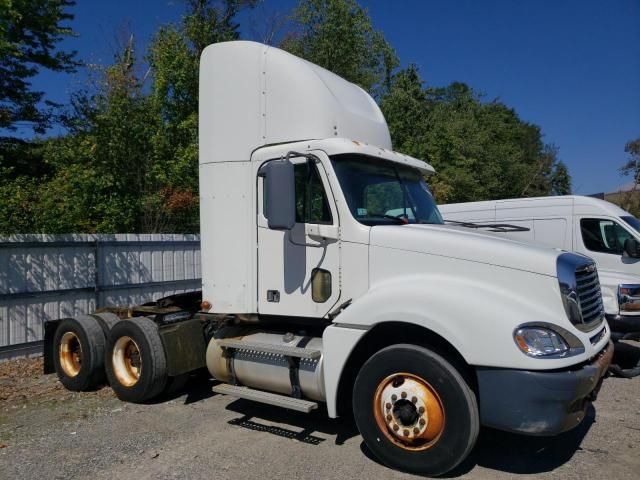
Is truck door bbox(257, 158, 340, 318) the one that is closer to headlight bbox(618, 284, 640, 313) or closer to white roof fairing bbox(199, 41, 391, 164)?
white roof fairing bbox(199, 41, 391, 164)

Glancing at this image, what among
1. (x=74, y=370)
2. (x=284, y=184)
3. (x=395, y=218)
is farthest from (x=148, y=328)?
(x=395, y=218)

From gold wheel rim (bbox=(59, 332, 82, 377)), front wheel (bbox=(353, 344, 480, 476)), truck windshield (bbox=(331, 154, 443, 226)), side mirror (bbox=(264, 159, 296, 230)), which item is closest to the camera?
front wheel (bbox=(353, 344, 480, 476))

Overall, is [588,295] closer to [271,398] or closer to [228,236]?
[271,398]

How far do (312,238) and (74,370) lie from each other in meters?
4.04

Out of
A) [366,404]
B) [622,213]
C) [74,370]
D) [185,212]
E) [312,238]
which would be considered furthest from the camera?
[185,212]

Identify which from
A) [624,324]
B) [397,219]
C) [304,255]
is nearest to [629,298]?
[624,324]

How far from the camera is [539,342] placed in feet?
12.7

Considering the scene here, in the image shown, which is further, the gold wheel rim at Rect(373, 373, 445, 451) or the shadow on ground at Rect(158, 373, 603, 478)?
the shadow on ground at Rect(158, 373, 603, 478)

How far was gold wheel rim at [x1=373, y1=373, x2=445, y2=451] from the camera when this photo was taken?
4.15m

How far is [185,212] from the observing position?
46.5ft

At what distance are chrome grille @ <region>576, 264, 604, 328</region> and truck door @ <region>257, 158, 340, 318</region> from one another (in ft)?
6.49

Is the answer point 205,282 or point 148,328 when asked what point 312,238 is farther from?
point 148,328

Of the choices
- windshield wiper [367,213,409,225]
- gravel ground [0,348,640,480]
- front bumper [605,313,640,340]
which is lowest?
gravel ground [0,348,640,480]

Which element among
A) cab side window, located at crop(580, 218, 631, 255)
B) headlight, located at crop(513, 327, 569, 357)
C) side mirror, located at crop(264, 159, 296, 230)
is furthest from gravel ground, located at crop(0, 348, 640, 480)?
cab side window, located at crop(580, 218, 631, 255)
